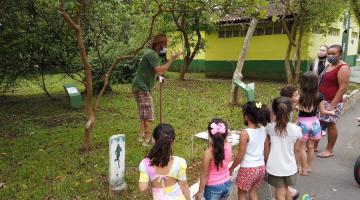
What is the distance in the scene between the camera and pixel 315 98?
16.5 feet

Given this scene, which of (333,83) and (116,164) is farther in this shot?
(333,83)

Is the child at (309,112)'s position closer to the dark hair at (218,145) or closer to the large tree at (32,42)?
the dark hair at (218,145)

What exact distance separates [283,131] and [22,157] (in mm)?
4014

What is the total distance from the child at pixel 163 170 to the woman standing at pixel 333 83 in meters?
3.42

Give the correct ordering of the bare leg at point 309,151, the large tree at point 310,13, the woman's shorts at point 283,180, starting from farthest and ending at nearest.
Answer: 1. the large tree at point 310,13
2. the bare leg at point 309,151
3. the woman's shorts at point 283,180

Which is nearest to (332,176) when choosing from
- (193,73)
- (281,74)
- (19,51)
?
(19,51)

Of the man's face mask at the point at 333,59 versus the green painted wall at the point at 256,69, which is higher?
the man's face mask at the point at 333,59

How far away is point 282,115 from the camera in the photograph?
3.88 m

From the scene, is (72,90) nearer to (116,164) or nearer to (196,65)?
(116,164)

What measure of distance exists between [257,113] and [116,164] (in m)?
1.64

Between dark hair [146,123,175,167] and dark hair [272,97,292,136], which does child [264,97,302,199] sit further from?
dark hair [146,123,175,167]

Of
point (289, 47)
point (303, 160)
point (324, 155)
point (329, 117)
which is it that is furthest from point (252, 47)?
point (303, 160)

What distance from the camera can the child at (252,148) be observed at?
3.69 m

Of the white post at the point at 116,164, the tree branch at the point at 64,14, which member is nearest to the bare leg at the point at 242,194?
the white post at the point at 116,164
